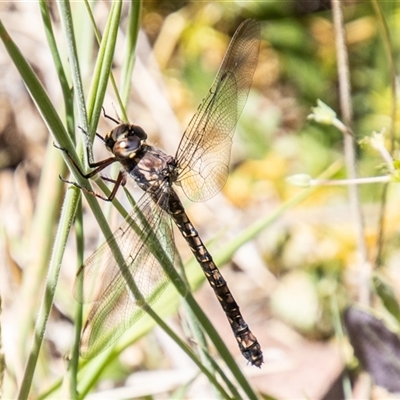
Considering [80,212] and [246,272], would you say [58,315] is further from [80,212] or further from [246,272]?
[80,212]

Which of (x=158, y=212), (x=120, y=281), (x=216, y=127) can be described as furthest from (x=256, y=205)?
(x=120, y=281)

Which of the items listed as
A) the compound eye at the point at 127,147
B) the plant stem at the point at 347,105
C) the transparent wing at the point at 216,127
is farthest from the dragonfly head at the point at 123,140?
the plant stem at the point at 347,105

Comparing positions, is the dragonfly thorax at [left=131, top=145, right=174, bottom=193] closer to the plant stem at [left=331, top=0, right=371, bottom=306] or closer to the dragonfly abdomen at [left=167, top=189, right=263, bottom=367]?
the dragonfly abdomen at [left=167, top=189, right=263, bottom=367]

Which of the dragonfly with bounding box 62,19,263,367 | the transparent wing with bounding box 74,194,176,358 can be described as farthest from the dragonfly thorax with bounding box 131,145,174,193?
the transparent wing with bounding box 74,194,176,358

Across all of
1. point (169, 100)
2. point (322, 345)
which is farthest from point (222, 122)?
point (169, 100)

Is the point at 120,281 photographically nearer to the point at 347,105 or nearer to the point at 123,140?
the point at 123,140

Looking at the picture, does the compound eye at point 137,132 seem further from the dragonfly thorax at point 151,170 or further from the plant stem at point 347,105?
the plant stem at point 347,105

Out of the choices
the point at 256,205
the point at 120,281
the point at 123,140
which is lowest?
the point at 120,281
